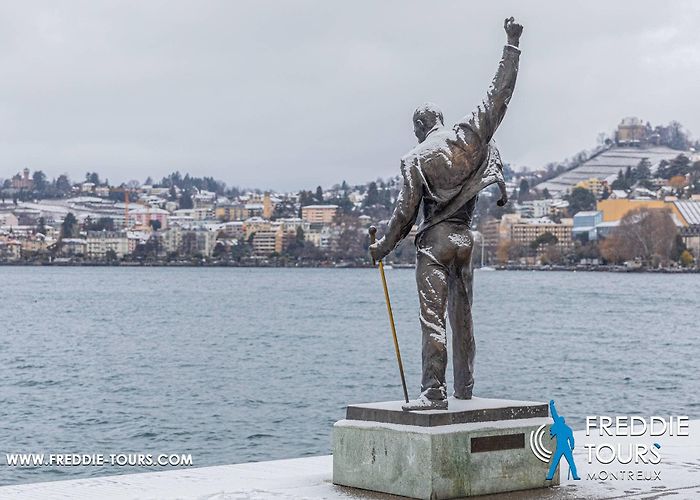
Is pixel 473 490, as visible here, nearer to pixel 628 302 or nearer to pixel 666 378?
pixel 666 378

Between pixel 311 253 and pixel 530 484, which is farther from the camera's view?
pixel 311 253

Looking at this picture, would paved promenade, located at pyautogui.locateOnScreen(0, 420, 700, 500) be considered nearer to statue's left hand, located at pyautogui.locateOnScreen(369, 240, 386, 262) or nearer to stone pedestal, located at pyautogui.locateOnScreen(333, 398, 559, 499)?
stone pedestal, located at pyautogui.locateOnScreen(333, 398, 559, 499)

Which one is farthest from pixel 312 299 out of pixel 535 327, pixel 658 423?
pixel 658 423

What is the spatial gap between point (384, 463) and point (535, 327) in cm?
5296

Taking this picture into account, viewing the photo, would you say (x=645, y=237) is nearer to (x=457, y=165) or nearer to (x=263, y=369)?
(x=263, y=369)

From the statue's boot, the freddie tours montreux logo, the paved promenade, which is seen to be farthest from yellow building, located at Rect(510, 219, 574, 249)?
the statue's boot

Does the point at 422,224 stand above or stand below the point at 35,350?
above

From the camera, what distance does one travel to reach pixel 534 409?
848 cm

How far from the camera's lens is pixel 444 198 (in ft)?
27.7

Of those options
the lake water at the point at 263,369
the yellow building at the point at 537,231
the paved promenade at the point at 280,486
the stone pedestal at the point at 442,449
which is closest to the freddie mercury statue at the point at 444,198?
the stone pedestal at the point at 442,449

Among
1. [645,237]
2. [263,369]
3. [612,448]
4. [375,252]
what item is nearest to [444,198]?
[375,252]

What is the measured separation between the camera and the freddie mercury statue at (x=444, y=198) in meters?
8.42

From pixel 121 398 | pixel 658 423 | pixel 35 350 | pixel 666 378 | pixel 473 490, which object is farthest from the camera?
pixel 35 350

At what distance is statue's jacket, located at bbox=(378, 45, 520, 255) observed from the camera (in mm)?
8445
